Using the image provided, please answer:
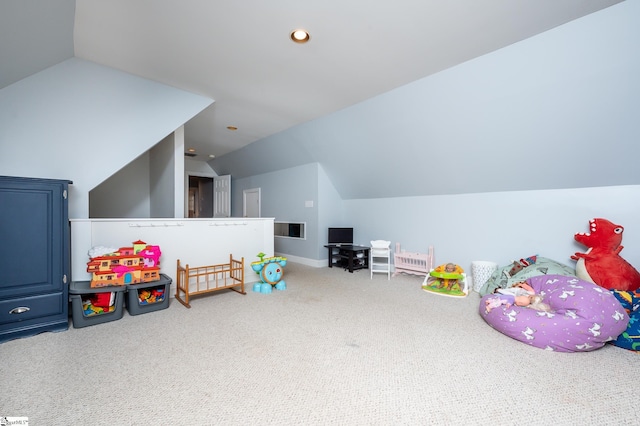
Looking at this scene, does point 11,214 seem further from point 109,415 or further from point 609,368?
point 609,368

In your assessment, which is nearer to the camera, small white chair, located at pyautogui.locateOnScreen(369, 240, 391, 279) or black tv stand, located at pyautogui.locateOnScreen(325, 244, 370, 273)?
small white chair, located at pyautogui.locateOnScreen(369, 240, 391, 279)

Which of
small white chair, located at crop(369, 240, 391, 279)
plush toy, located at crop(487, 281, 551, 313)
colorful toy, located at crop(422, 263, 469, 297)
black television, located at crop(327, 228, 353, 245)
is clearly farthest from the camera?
black television, located at crop(327, 228, 353, 245)

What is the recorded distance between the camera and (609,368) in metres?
1.87

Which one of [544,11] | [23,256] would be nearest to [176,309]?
[23,256]

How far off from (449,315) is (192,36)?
3722mm

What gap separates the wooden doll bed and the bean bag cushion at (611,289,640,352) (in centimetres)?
372

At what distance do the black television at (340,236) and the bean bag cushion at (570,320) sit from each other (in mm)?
3206


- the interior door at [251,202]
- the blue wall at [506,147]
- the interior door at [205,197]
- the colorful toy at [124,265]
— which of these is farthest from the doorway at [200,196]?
the colorful toy at [124,265]

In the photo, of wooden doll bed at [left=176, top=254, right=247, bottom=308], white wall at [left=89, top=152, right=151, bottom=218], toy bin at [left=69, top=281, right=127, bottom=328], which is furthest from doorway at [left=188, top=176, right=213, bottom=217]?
toy bin at [left=69, top=281, right=127, bottom=328]

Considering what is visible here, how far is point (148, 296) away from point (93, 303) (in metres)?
0.46

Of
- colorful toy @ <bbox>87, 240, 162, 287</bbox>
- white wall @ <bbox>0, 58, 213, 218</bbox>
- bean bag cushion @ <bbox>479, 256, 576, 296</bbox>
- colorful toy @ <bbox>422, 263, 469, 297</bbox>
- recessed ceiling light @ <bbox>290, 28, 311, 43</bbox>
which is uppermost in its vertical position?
recessed ceiling light @ <bbox>290, 28, 311, 43</bbox>

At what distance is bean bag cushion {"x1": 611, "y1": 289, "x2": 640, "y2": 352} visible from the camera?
2084 millimetres

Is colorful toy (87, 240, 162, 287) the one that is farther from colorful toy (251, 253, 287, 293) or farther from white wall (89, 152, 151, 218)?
white wall (89, 152, 151, 218)

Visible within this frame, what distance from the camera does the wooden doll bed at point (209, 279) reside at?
10.7ft
